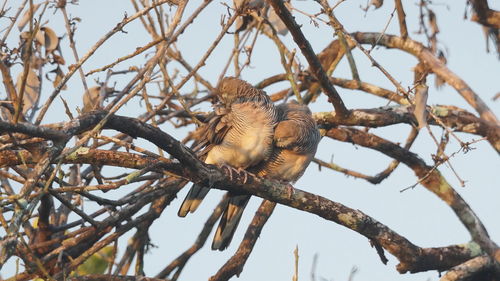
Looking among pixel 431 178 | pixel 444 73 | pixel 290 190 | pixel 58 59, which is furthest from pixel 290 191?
pixel 444 73

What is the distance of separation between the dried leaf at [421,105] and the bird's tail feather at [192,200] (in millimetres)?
1836

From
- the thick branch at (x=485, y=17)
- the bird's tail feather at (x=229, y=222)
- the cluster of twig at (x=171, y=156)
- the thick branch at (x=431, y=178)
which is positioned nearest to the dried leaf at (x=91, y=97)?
the cluster of twig at (x=171, y=156)

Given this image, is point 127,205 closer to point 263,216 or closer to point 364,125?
point 263,216

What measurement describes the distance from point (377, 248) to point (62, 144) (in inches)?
101

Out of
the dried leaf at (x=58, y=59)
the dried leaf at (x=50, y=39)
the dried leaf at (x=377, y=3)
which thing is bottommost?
the dried leaf at (x=58, y=59)

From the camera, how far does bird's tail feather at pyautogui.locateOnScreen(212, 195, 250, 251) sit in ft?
19.3

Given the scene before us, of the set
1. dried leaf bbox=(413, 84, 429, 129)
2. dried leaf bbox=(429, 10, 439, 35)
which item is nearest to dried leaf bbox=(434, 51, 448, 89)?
dried leaf bbox=(429, 10, 439, 35)

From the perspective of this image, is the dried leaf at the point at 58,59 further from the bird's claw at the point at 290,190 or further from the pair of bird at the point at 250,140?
the bird's claw at the point at 290,190

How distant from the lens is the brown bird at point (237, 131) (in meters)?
5.70

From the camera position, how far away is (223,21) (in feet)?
16.7

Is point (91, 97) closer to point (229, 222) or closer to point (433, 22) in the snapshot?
point (229, 222)

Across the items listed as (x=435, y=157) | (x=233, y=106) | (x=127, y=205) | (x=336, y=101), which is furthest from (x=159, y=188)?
(x=435, y=157)

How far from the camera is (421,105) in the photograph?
4227 millimetres

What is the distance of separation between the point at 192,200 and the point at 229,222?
52cm
